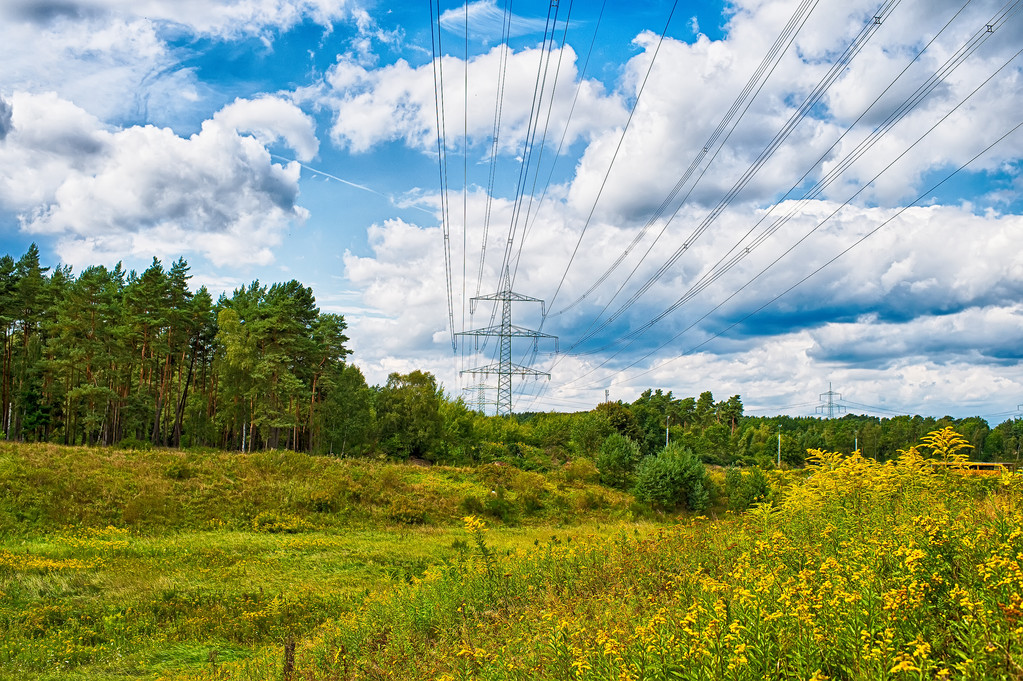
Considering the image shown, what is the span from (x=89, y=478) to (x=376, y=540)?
13.2m

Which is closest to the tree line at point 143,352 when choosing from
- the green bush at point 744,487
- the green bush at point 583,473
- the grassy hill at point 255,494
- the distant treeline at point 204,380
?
the distant treeline at point 204,380

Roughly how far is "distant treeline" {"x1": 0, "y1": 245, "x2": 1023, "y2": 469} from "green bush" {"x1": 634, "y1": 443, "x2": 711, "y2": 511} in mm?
10116

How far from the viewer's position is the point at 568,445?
273ft

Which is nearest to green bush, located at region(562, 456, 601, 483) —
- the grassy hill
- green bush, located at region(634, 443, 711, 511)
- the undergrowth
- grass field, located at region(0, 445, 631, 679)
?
grass field, located at region(0, 445, 631, 679)

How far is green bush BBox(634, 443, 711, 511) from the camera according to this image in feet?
127

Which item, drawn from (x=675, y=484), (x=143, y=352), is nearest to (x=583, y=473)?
(x=675, y=484)

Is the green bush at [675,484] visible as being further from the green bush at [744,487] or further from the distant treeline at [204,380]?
the distant treeline at [204,380]

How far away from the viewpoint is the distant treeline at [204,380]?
4944 centimetres

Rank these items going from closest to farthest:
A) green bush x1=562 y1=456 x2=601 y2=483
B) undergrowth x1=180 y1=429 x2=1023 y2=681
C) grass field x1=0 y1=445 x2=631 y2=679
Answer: undergrowth x1=180 y1=429 x2=1023 y2=681 < grass field x1=0 y1=445 x2=631 y2=679 < green bush x1=562 y1=456 x2=601 y2=483

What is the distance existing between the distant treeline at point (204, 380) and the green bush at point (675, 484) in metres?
10.1

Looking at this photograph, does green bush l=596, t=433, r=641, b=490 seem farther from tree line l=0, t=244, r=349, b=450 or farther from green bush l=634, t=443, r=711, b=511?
tree line l=0, t=244, r=349, b=450

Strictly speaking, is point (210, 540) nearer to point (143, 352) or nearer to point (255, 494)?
point (255, 494)

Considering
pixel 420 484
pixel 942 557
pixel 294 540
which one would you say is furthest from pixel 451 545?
pixel 942 557

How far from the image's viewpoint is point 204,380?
6194 cm
